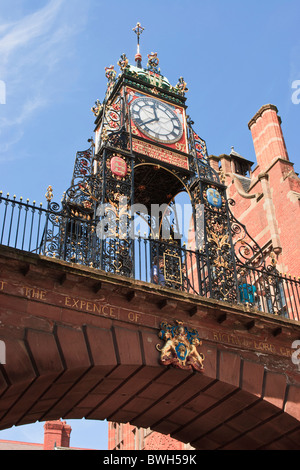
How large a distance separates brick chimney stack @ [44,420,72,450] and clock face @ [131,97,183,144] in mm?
24548

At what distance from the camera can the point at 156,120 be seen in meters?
17.3

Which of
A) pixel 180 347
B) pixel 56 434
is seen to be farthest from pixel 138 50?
pixel 56 434

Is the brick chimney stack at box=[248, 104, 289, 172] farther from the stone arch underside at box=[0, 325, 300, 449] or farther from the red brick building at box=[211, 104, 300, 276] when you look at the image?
the stone arch underside at box=[0, 325, 300, 449]

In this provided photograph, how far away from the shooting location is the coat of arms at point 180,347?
12.6m

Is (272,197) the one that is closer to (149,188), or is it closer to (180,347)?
(149,188)

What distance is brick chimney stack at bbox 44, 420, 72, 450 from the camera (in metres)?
36.1

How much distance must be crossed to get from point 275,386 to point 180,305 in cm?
302

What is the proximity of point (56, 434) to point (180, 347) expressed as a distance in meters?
26.5

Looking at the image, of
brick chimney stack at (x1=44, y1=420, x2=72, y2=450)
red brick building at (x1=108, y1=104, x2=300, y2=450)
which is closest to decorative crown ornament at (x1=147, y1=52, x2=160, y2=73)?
red brick building at (x1=108, y1=104, x2=300, y2=450)

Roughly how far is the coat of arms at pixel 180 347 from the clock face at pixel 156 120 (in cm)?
621

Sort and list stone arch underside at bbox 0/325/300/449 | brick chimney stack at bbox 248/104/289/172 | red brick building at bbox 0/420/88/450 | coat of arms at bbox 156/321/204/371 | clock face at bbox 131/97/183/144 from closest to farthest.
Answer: stone arch underside at bbox 0/325/300/449, coat of arms at bbox 156/321/204/371, clock face at bbox 131/97/183/144, brick chimney stack at bbox 248/104/289/172, red brick building at bbox 0/420/88/450

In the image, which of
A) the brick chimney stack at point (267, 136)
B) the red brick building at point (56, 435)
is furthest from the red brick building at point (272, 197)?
the red brick building at point (56, 435)

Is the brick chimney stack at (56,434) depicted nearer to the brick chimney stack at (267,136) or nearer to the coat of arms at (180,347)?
the brick chimney stack at (267,136)

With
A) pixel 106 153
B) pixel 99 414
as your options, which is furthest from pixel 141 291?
pixel 106 153
